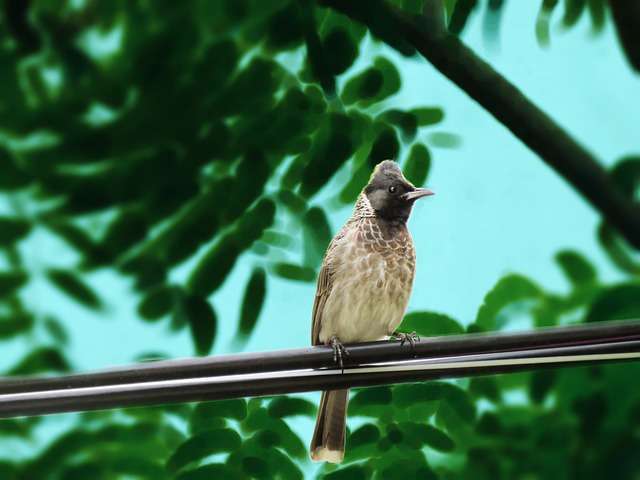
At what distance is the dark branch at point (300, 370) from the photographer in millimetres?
2664

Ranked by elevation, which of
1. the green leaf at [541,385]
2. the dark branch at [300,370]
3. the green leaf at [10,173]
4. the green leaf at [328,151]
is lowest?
the dark branch at [300,370]

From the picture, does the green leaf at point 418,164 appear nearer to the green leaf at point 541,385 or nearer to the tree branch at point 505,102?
the tree branch at point 505,102

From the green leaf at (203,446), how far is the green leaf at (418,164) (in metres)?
1.29

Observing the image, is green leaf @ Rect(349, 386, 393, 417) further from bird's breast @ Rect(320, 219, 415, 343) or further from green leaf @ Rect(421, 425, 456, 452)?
bird's breast @ Rect(320, 219, 415, 343)

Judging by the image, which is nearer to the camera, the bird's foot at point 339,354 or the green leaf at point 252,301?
the bird's foot at point 339,354

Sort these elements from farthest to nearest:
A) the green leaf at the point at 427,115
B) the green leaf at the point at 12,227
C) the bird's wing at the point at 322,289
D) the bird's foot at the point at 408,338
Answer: the bird's wing at the point at 322,289 → the green leaf at the point at 427,115 → the green leaf at the point at 12,227 → the bird's foot at the point at 408,338

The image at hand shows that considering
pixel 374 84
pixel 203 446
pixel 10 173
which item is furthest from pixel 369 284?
pixel 10 173

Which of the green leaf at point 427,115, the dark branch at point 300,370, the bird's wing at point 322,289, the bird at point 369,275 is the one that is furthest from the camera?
the bird's wing at point 322,289

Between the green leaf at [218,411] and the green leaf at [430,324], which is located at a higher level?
the green leaf at [430,324]

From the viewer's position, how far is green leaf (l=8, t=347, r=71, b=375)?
10.0ft

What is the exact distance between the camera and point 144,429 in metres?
3.45

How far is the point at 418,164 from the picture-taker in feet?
12.1

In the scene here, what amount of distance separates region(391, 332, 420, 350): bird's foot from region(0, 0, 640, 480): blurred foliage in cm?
7

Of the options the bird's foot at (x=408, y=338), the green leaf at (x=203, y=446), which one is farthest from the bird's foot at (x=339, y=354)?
the green leaf at (x=203, y=446)
